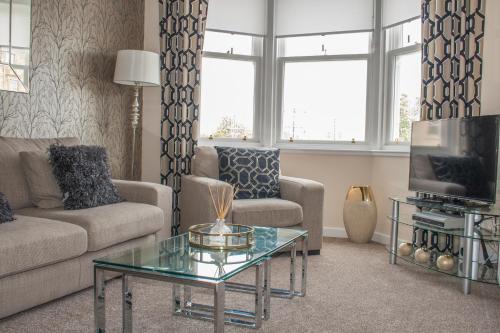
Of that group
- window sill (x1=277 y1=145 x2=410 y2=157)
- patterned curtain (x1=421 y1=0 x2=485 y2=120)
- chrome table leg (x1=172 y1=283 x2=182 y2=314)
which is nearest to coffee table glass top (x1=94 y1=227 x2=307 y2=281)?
chrome table leg (x1=172 y1=283 x2=182 y2=314)

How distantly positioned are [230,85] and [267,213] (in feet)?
5.78

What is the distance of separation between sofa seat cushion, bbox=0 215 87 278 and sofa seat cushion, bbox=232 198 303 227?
4.25 feet

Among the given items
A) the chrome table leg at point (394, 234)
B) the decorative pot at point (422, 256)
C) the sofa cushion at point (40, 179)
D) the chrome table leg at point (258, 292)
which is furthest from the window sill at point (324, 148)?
the chrome table leg at point (258, 292)

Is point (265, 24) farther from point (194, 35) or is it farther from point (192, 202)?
point (192, 202)

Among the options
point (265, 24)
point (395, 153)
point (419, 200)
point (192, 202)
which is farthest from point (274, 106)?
point (419, 200)

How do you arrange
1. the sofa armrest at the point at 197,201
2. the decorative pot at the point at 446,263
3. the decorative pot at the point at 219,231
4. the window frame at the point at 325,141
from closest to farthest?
1. the decorative pot at the point at 219,231
2. the decorative pot at the point at 446,263
3. the sofa armrest at the point at 197,201
4. the window frame at the point at 325,141

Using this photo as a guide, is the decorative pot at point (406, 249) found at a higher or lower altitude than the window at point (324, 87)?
lower

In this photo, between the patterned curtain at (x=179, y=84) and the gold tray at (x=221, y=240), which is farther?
the patterned curtain at (x=179, y=84)

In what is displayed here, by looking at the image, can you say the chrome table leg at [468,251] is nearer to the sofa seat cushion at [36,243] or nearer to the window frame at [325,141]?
the window frame at [325,141]

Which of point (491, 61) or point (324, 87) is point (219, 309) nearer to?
point (491, 61)

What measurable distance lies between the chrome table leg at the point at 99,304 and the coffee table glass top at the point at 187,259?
0.05 metres

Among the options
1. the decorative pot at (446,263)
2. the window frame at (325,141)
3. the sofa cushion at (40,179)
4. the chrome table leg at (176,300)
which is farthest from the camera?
the window frame at (325,141)

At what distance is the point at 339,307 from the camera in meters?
2.67

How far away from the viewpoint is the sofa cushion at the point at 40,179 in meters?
3.06
